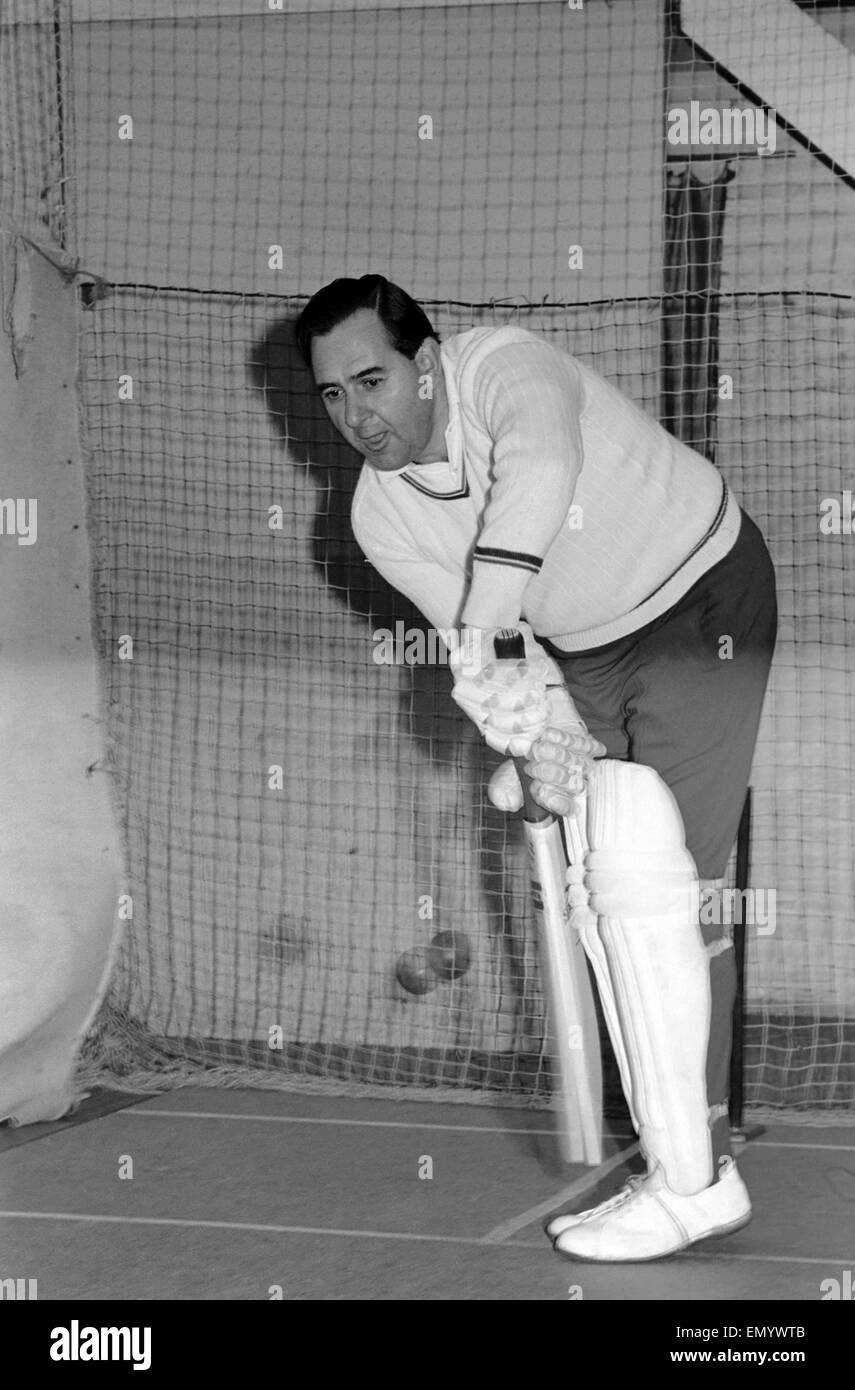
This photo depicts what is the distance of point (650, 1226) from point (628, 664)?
2.43ft

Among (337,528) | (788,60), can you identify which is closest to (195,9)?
(337,528)

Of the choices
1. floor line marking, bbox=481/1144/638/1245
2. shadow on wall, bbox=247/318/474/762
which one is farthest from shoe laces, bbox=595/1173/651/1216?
shadow on wall, bbox=247/318/474/762

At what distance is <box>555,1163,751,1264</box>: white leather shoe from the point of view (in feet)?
6.57

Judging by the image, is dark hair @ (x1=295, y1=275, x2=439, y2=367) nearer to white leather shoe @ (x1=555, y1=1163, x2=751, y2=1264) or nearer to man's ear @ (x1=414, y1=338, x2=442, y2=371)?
man's ear @ (x1=414, y1=338, x2=442, y2=371)

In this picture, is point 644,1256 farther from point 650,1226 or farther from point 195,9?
point 195,9

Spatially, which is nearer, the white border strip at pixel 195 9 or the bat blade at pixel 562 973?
the bat blade at pixel 562 973

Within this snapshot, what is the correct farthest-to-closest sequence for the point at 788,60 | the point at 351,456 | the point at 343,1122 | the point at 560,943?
the point at 351,456 < the point at 788,60 < the point at 343,1122 < the point at 560,943

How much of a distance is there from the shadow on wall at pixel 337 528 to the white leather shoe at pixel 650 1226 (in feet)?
4.69

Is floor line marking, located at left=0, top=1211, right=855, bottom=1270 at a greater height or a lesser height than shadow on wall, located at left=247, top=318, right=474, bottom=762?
lesser

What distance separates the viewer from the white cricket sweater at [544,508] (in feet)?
6.04

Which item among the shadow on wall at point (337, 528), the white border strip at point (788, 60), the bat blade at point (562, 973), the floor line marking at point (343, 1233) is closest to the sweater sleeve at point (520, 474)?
the bat blade at point (562, 973)

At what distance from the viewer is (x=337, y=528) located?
3.42 meters

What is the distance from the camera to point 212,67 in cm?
345

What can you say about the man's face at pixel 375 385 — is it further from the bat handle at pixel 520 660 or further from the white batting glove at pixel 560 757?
the white batting glove at pixel 560 757
